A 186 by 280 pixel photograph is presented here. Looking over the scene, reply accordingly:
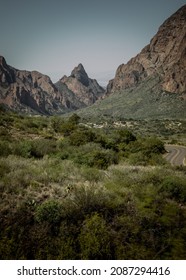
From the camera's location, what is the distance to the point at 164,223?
849 centimetres

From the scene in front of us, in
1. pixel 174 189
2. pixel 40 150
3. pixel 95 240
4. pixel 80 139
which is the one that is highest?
pixel 40 150

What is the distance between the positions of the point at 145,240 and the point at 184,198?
4.21 metres

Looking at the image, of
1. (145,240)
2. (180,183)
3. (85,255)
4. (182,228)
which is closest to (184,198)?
(180,183)

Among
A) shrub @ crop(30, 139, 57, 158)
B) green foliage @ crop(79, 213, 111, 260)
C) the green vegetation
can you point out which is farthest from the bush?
shrub @ crop(30, 139, 57, 158)

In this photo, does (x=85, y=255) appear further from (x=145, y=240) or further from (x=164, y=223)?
(x=164, y=223)

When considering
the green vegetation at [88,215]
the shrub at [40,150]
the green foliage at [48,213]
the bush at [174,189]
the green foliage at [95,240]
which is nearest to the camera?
the green foliage at [95,240]

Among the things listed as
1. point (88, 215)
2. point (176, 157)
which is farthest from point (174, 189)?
point (176, 157)

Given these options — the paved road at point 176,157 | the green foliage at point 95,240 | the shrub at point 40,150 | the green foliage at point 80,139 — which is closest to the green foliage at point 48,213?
the green foliage at point 95,240

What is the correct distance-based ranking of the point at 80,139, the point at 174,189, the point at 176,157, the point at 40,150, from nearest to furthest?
the point at 174,189
the point at 40,150
the point at 80,139
the point at 176,157

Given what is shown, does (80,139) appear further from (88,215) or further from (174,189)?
(88,215)

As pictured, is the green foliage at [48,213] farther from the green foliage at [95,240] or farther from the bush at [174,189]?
the bush at [174,189]

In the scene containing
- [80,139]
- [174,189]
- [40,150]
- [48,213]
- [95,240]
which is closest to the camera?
[95,240]

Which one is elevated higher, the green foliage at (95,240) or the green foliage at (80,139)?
the green foliage at (80,139)
